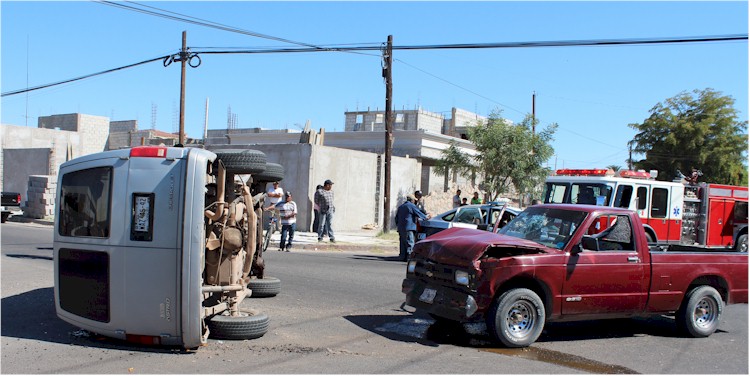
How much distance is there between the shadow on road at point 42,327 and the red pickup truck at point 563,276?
10.6 ft

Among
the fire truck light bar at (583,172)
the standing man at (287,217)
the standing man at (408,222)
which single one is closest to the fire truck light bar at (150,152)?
the standing man at (408,222)

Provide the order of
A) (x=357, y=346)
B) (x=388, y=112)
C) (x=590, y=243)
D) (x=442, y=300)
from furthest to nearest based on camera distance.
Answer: (x=388, y=112) < (x=590, y=243) < (x=442, y=300) < (x=357, y=346)

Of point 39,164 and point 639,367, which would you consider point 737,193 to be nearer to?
point 639,367

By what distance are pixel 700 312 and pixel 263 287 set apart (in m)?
6.25

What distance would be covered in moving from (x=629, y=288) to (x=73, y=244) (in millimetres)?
6528

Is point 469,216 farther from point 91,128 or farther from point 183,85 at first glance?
point 91,128

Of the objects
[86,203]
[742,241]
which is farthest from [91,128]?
[86,203]

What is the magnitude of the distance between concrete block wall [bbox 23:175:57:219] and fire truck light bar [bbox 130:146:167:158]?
2254 centimetres

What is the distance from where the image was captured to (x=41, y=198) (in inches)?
1054

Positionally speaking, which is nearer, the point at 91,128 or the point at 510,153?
the point at 510,153

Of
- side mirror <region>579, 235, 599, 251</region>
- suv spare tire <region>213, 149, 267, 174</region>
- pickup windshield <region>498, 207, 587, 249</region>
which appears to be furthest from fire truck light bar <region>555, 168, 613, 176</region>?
suv spare tire <region>213, 149, 267, 174</region>

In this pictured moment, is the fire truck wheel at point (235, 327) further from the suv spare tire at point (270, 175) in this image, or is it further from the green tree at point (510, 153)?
the green tree at point (510, 153)

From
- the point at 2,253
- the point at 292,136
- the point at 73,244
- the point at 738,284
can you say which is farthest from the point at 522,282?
the point at 292,136

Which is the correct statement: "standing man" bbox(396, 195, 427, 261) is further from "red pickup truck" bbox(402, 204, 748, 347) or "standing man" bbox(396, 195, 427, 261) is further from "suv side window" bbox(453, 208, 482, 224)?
"red pickup truck" bbox(402, 204, 748, 347)
